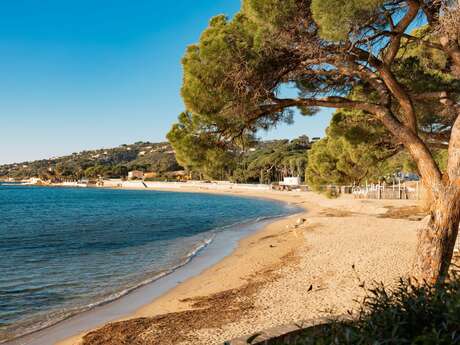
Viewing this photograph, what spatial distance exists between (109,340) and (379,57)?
20.5 ft

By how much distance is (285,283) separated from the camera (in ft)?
32.1

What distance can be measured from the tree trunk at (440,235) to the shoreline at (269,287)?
21.4 inches

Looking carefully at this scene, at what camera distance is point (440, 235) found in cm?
496

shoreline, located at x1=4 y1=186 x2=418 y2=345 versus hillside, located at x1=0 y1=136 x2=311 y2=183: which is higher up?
hillside, located at x1=0 y1=136 x2=311 y2=183

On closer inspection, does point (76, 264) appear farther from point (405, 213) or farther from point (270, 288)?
point (405, 213)

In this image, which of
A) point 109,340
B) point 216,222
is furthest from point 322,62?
point 216,222

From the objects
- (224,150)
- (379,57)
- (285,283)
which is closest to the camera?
(379,57)

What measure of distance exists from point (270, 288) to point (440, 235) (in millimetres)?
5133

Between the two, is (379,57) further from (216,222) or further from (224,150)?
(216,222)

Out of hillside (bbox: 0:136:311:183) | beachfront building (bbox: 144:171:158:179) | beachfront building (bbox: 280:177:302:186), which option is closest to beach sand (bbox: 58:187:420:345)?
hillside (bbox: 0:136:311:183)

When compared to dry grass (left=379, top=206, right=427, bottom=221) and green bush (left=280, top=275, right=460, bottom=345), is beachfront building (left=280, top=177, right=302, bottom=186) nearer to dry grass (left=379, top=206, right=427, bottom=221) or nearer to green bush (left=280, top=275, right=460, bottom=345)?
dry grass (left=379, top=206, right=427, bottom=221)

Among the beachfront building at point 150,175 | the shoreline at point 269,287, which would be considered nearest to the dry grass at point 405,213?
the shoreline at point 269,287

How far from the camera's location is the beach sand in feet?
22.5

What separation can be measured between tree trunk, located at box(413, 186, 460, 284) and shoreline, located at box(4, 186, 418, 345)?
0.54m
